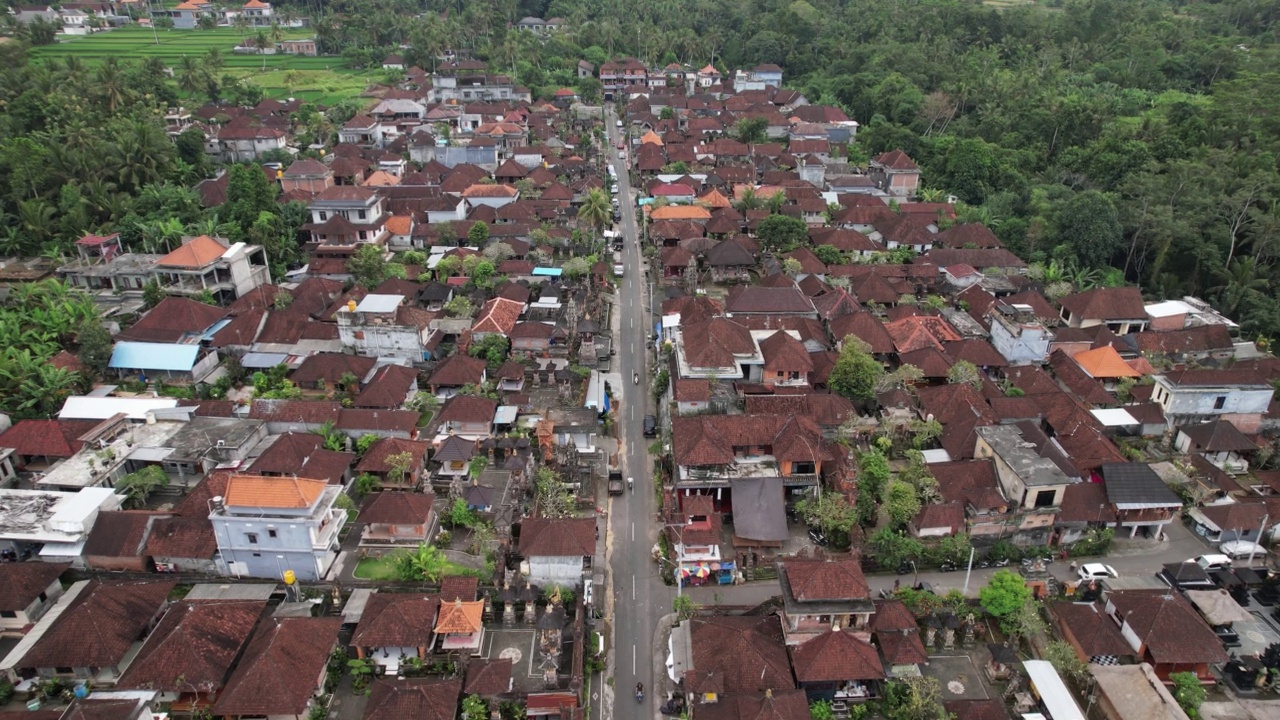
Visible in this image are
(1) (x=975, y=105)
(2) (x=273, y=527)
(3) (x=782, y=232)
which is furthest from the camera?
(1) (x=975, y=105)

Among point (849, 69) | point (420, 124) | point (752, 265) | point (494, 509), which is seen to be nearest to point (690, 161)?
point (752, 265)

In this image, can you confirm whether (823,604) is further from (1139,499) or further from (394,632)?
(1139,499)

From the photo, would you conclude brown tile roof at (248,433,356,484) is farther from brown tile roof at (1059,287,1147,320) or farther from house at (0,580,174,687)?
brown tile roof at (1059,287,1147,320)

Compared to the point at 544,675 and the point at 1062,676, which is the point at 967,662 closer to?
the point at 1062,676

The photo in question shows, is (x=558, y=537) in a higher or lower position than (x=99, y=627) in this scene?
higher

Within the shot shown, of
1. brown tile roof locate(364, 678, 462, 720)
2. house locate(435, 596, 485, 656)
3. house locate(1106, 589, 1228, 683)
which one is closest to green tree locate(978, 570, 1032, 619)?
house locate(1106, 589, 1228, 683)

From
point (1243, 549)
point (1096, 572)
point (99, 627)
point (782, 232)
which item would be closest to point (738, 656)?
point (1096, 572)
